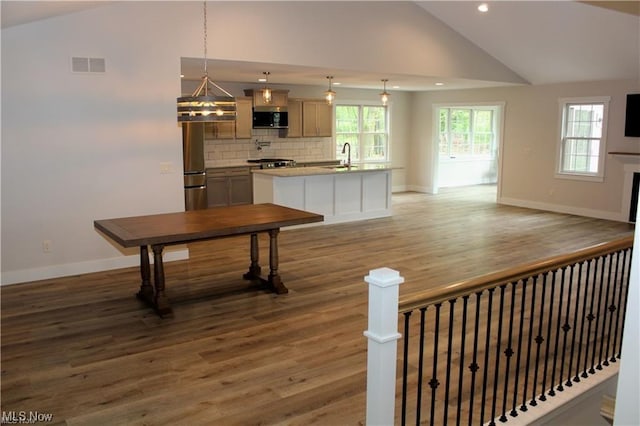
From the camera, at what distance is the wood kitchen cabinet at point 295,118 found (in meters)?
10.6

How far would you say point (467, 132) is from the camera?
14.1 metres

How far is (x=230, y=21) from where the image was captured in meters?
6.41

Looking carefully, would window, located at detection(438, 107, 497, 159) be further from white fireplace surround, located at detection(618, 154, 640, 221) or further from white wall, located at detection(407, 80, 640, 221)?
white fireplace surround, located at detection(618, 154, 640, 221)

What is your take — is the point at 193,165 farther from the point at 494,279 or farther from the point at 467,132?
the point at 467,132

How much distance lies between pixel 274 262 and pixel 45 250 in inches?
101

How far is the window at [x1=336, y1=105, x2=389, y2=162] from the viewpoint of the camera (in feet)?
39.3

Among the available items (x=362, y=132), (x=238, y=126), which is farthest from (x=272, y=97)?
(x=362, y=132)

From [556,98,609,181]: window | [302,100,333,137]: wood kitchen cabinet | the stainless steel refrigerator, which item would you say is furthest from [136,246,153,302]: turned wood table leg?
[556,98,609,181]: window

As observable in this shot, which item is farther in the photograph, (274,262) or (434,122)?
(434,122)

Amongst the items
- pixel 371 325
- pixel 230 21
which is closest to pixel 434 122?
pixel 230 21

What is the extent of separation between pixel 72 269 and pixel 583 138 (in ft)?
28.9

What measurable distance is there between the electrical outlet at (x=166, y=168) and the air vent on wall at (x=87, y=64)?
1.21 metres

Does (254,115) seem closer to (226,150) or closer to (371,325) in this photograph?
(226,150)

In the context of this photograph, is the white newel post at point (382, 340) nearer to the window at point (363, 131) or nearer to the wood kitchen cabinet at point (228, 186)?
the wood kitchen cabinet at point (228, 186)
